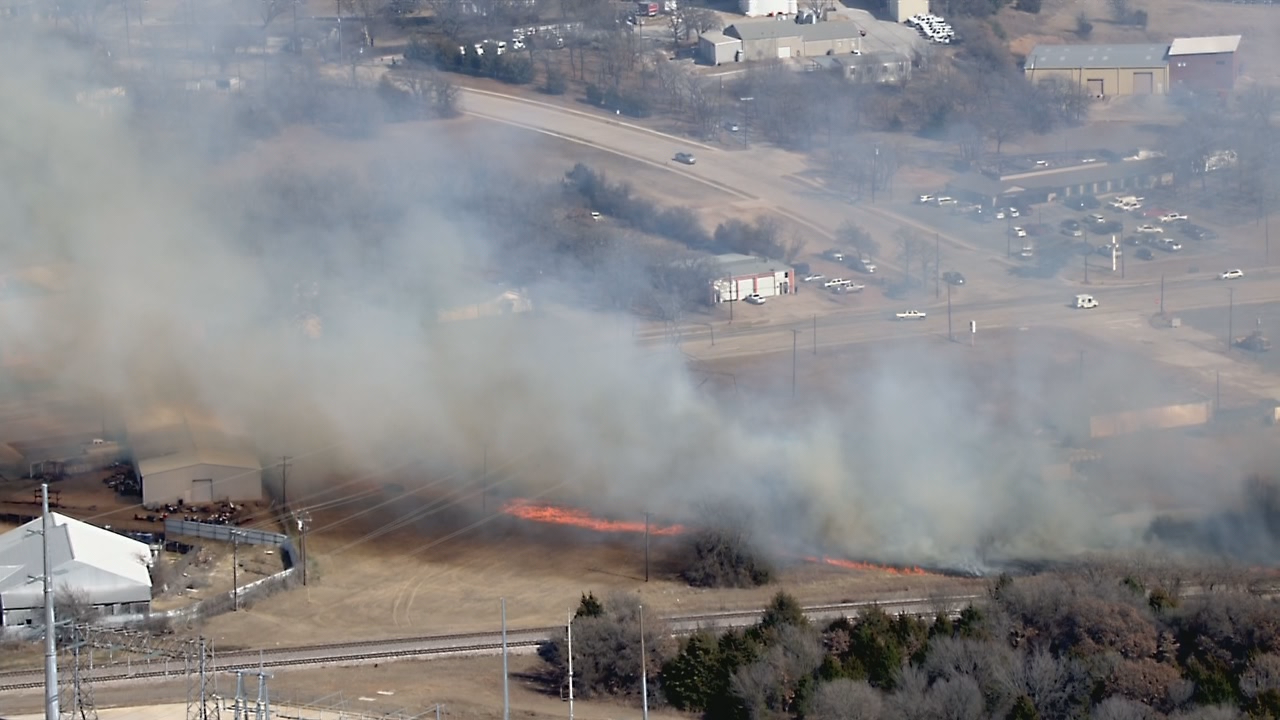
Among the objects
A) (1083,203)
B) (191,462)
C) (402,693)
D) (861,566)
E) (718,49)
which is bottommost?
(861,566)

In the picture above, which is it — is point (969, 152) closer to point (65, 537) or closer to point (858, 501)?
point (858, 501)

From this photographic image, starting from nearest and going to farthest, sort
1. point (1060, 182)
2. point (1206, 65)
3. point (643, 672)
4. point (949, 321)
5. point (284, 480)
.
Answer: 1. point (643, 672)
2. point (284, 480)
3. point (949, 321)
4. point (1060, 182)
5. point (1206, 65)

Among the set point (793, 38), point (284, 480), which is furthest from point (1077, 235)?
point (284, 480)

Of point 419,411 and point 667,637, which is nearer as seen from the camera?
point 667,637

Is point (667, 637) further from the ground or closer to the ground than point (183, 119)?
closer to the ground

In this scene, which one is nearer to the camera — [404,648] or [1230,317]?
[404,648]

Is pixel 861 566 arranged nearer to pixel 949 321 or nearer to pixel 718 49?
pixel 949 321

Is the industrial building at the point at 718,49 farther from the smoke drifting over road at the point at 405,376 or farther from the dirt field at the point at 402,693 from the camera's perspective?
the dirt field at the point at 402,693

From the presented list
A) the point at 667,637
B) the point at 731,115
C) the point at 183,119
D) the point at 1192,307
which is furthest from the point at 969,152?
the point at 667,637

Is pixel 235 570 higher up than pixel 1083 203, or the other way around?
pixel 1083 203
